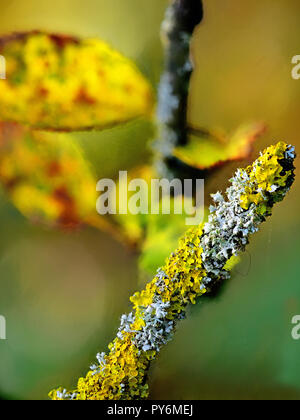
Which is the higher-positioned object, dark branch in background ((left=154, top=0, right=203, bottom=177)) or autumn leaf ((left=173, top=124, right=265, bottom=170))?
dark branch in background ((left=154, top=0, right=203, bottom=177))

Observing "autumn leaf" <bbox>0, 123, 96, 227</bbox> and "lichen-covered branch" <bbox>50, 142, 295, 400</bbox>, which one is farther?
"autumn leaf" <bbox>0, 123, 96, 227</bbox>

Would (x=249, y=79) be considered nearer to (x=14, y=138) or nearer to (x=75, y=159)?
(x=75, y=159)

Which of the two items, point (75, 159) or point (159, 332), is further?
point (75, 159)

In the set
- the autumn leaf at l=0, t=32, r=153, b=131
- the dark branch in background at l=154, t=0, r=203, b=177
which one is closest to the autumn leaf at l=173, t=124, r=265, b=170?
the dark branch in background at l=154, t=0, r=203, b=177

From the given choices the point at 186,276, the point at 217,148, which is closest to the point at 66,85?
the point at 217,148

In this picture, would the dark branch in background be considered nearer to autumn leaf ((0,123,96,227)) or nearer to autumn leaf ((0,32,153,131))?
autumn leaf ((0,32,153,131))
